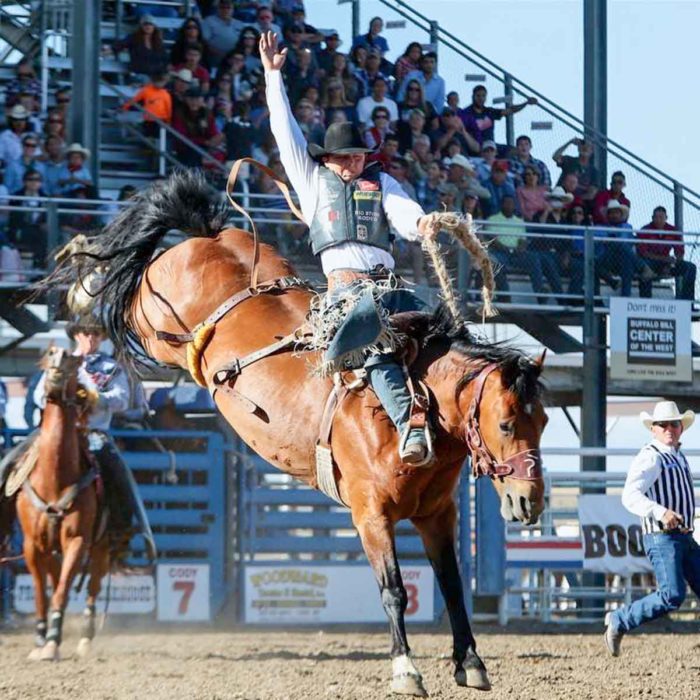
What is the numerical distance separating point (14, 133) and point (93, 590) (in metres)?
4.93

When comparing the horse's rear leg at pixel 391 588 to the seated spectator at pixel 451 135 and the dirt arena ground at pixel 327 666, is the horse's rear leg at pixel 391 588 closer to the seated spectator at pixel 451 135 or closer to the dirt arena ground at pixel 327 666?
the dirt arena ground at pixel 327 666

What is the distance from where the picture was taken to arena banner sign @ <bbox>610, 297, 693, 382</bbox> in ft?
46.6

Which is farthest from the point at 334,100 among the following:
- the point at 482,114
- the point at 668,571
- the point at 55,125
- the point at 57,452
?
the point at 668,571

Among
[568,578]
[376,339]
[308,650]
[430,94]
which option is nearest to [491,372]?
[376,339]

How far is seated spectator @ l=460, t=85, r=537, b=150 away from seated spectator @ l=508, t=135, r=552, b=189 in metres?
0.31

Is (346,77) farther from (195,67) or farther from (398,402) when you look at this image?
(398,402)

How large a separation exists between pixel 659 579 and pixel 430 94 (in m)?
8.57

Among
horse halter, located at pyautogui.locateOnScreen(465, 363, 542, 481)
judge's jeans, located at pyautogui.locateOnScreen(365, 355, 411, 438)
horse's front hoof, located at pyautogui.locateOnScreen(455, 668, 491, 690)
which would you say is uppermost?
judge's jeans, located at pyautogui.locateOnScreen(365, 355, 411, 438)

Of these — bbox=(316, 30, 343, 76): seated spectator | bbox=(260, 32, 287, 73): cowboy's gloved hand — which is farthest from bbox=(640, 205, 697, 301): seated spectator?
bbox=(260, 32, 287, 73): cowboy's gloved hand

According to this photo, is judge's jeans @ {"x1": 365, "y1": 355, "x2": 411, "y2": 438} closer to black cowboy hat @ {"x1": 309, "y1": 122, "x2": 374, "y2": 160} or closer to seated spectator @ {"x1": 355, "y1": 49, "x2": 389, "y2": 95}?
black cowboy hat @ {"x1": 309, "y1": 122, "x2": 374, "y2": 160}

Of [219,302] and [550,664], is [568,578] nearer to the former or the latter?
[550,664]

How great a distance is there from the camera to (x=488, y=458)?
6.33 metres

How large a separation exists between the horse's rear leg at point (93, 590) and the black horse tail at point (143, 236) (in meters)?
2.76

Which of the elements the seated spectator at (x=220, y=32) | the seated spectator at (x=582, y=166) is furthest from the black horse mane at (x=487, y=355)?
the seated spectator at (x=582, y=166)
